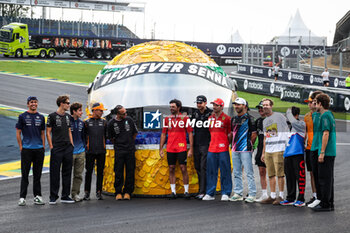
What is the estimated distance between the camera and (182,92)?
392 inches

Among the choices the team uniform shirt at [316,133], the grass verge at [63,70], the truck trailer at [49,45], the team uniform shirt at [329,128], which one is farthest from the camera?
the truck trailer at [49,45]

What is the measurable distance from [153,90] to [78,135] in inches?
66.1

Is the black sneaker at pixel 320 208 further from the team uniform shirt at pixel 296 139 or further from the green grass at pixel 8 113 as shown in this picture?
the green grass at pixel 8 113

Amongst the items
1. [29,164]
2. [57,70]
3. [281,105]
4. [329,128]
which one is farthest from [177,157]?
[57,70]

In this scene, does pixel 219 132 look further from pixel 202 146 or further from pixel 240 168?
pixel 240 168

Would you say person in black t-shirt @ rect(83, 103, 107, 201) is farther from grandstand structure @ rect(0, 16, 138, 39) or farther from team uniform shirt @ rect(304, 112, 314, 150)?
grandstand structure @ rect(0, 16, 138, 39)

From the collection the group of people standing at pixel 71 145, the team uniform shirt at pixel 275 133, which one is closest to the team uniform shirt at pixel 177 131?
the group of people standing at pixel 71 145

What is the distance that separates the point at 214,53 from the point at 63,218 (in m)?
46.4

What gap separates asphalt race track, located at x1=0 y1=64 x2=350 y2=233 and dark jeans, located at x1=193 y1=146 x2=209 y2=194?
413mm

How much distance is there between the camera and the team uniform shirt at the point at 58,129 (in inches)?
Result: 358

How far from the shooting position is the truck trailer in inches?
1875

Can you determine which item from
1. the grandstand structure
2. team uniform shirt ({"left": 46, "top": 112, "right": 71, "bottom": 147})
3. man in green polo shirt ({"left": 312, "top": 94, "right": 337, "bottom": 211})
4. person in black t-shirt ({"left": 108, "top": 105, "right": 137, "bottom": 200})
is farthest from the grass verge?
team uniform shirt ({"left": 46, "top": 112, "right": 71, "bottom": 147})

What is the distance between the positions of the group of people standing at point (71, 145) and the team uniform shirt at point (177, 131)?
25.7 inches

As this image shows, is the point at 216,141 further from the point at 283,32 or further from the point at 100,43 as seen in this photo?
the point at 283,32
